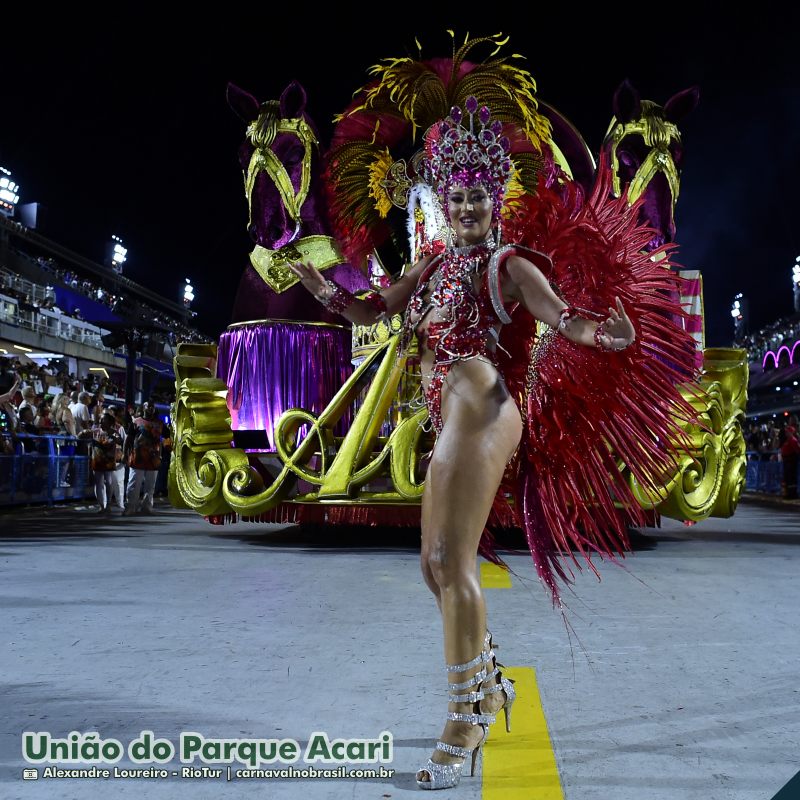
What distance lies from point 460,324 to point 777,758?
5.61 feet

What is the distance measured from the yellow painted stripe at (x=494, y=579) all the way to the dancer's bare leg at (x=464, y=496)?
11.1 feet

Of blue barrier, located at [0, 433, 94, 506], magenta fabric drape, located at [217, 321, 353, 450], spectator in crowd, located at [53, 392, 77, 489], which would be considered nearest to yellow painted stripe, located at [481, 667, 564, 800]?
magenta fabric drape, located at [217, 321, 353, 450]

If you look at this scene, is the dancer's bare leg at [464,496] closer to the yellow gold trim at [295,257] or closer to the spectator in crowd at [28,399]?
the yellow gold trim at [295,257]

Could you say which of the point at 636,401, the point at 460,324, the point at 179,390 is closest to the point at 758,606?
the point at 636,401

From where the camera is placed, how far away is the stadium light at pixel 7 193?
5653 centimetres

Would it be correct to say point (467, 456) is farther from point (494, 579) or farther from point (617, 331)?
point (494, 579)

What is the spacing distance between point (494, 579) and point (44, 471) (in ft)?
33.0

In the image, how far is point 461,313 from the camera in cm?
326

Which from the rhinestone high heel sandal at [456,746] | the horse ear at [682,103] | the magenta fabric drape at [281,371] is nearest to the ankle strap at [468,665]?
the rhinestone high heel sandal at [456,746]

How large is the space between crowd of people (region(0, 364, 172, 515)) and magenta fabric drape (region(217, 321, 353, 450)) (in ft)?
12.3

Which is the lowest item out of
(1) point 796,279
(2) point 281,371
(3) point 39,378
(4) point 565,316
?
(4) point 565,316

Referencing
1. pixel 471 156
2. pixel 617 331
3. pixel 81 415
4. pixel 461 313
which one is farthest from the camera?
pixel 81 415

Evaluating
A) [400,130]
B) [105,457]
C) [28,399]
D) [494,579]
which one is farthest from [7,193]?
[494,579]

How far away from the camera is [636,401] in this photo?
3703 mm
